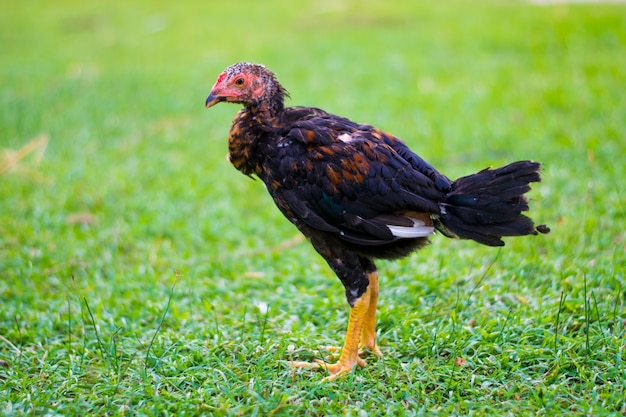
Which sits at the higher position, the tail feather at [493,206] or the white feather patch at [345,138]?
the white feather patch at [345,138]

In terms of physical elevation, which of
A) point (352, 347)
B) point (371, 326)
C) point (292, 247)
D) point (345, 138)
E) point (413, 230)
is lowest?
point (352, 347)

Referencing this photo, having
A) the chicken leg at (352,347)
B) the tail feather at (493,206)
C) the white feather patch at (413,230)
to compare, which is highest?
the tail feather at (493,206)

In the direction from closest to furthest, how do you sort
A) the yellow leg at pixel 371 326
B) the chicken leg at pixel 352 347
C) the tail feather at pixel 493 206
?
the tail feather at pixel 493 206, the chicken leg at pixel 352 347, the yellow leg at pixel 371 326

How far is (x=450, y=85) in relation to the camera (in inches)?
369

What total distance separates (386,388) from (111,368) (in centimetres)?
152

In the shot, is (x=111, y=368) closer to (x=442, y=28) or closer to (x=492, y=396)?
(x=492, y=396)

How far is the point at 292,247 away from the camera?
5758 mm

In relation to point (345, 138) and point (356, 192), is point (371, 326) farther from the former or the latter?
point (345, 138)

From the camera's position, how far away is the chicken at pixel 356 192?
11.4 feet

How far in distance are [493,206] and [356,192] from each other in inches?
28.4

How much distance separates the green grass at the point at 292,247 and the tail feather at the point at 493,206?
67cm

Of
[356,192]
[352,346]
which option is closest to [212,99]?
[356,192]

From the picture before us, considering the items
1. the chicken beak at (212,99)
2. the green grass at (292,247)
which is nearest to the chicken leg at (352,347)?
the green grass at (292,247)

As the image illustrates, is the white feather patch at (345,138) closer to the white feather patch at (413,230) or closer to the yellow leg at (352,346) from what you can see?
the white feather patch at (413,230)
